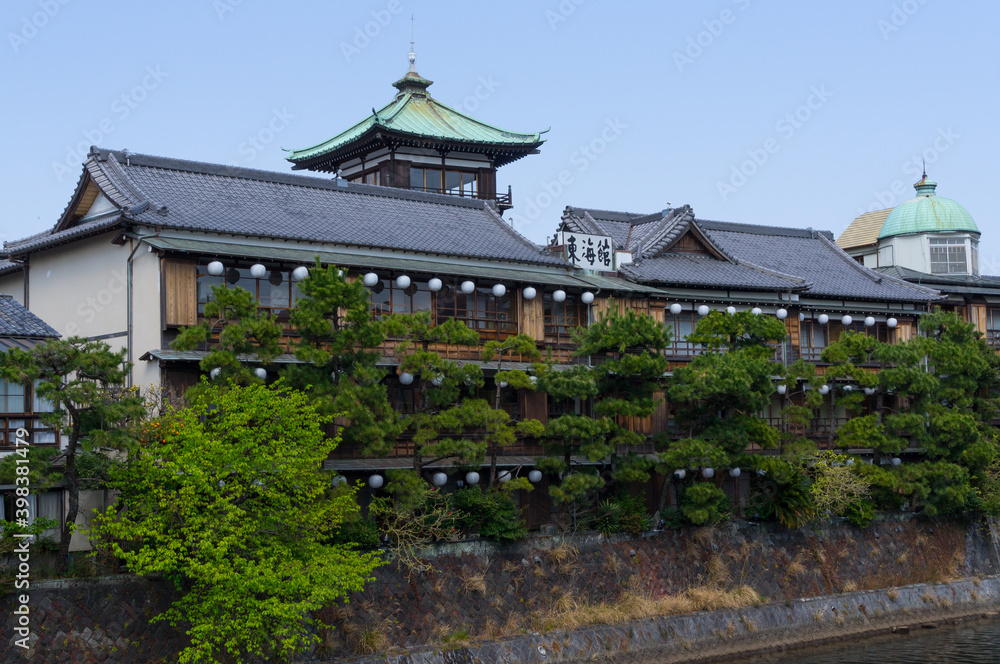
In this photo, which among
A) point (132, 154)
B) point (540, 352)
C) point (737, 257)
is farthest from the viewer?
point (737, 257)

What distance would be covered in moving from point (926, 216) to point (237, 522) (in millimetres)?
42805

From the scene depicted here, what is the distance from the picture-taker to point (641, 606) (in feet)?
118

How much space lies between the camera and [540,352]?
40.8 m

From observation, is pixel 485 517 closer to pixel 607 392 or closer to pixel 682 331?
pixel 607 392

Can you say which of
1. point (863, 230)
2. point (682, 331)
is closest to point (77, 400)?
point (682, 331)

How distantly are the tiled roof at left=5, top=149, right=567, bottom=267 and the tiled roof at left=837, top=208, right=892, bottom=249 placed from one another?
25.9 meters

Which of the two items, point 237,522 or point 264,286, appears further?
point 264,286

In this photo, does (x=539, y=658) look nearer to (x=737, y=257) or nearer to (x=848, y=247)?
(x=737, y=257)

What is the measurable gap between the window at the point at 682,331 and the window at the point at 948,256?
60.3 feet

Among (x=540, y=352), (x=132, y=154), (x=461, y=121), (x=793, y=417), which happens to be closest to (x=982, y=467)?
(x=793, y=417)

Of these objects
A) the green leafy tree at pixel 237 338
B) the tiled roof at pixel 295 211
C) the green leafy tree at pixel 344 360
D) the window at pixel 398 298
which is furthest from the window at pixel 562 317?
the green leafy tree at pixel 237 338

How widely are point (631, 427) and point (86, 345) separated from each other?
2071 cm

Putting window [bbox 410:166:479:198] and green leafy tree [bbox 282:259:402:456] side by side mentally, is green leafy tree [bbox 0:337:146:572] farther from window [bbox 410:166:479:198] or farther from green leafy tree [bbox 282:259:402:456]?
window [bbox 410:166:479:198]

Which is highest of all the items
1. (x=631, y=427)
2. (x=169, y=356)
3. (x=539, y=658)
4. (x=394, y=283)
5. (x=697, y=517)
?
(x=394, y=283)
